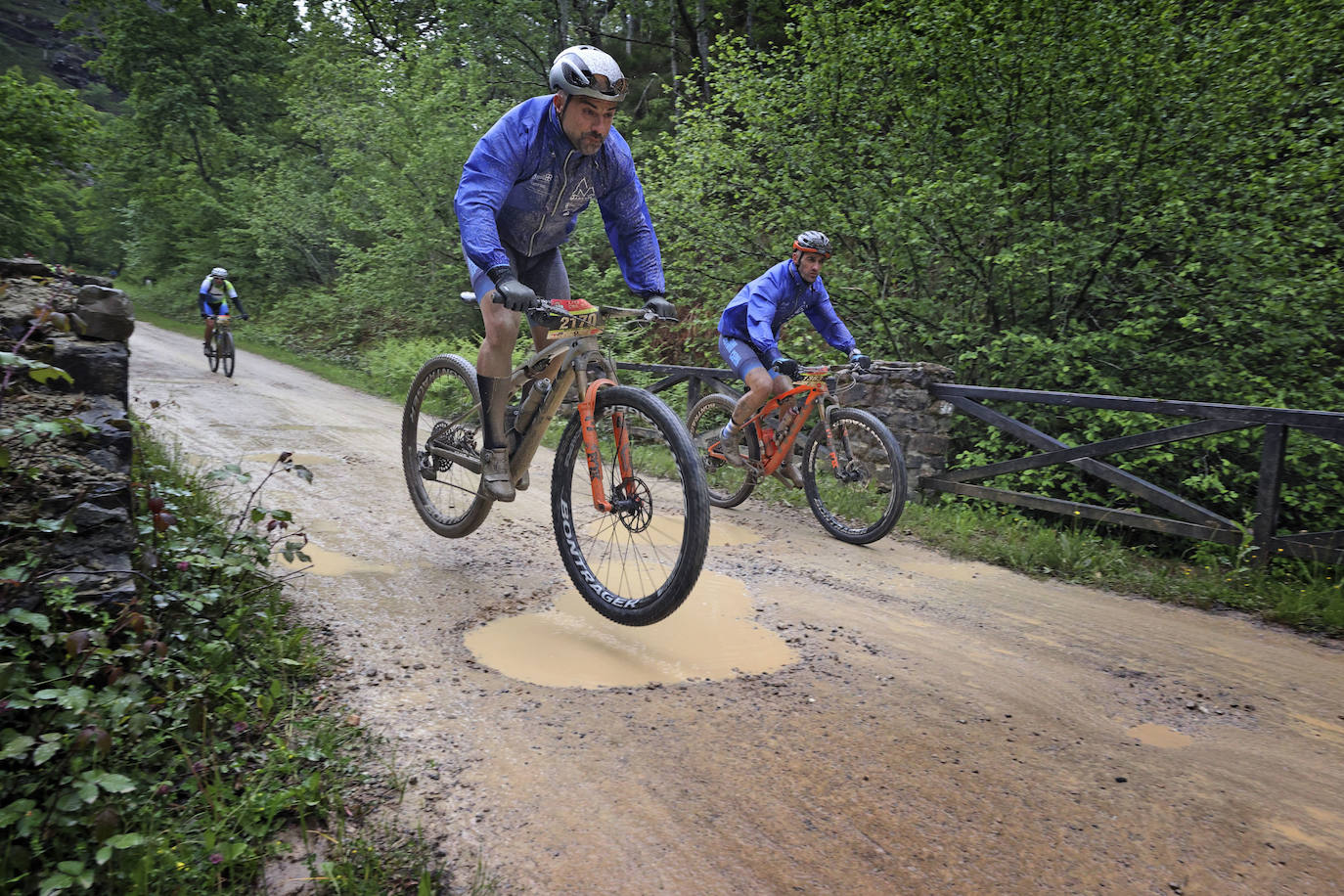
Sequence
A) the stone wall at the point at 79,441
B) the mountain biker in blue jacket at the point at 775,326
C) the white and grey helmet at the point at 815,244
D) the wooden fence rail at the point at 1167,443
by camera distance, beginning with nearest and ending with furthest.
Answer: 1. the stone wall at the point at 79,441
2. the wooden fence rail at the point at 1167,443
3. the white and grey helmet at the point at 815,244
4. the mountain biker in blue jacket at the point at 775,326

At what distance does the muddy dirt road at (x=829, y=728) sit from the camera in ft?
7.40

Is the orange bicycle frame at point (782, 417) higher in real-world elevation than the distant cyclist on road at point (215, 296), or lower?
lower

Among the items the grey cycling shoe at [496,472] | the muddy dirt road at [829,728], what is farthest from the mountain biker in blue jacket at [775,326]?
the grey cycling shoe at [496,472]

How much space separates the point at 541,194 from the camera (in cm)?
406

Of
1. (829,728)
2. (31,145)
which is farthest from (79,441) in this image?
(31,145)

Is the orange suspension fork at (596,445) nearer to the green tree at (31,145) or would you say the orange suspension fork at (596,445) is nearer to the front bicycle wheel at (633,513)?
the front bicycle wheel at (633,513)

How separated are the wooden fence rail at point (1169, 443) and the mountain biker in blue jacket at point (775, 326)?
149cm

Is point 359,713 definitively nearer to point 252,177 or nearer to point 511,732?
point 511,732

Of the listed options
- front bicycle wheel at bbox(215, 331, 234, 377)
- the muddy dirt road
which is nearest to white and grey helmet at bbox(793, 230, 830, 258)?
the muddy dirt road

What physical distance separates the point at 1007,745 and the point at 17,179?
71.7ft

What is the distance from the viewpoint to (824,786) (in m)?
2.59

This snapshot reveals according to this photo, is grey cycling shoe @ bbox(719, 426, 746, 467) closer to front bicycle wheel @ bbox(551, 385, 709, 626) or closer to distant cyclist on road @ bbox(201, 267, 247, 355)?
front bicycle wheel @ bbox(551, 385, 709, 626)

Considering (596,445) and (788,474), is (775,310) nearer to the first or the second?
(788,474)

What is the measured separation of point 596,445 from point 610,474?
164mm
